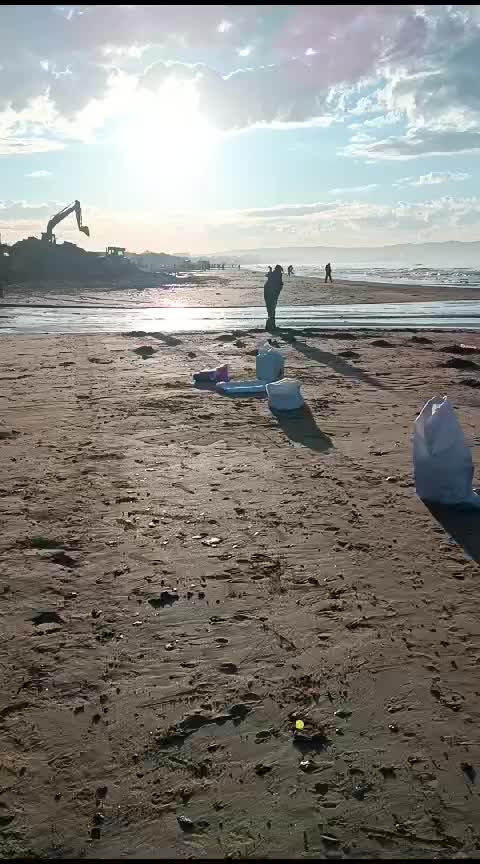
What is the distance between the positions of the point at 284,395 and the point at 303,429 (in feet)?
3.05

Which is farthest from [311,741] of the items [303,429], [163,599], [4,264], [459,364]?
[4,264]

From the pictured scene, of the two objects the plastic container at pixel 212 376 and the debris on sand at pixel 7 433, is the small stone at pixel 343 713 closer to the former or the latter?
the debris on sand at pixel 7 433

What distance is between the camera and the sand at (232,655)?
2150mm

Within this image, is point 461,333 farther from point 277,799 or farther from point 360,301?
point 277,799

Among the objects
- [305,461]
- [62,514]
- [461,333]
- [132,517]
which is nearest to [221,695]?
[132,517]

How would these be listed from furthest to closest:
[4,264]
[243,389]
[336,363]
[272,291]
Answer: [4,264] → [272,291] → [336,363] → [243,389]

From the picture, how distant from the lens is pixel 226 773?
2.34m

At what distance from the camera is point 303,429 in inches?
285

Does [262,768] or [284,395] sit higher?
[284,395]

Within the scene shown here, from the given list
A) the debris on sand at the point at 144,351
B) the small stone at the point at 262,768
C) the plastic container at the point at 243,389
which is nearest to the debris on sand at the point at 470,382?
the plastic container at the point at 243,389

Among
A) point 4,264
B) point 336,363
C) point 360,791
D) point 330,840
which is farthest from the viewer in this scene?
point 4,264

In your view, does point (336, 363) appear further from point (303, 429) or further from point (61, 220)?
point (61, 220)

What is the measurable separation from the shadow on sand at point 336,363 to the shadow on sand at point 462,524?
16.8ft

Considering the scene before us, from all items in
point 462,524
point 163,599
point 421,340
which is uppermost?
point 421,340
